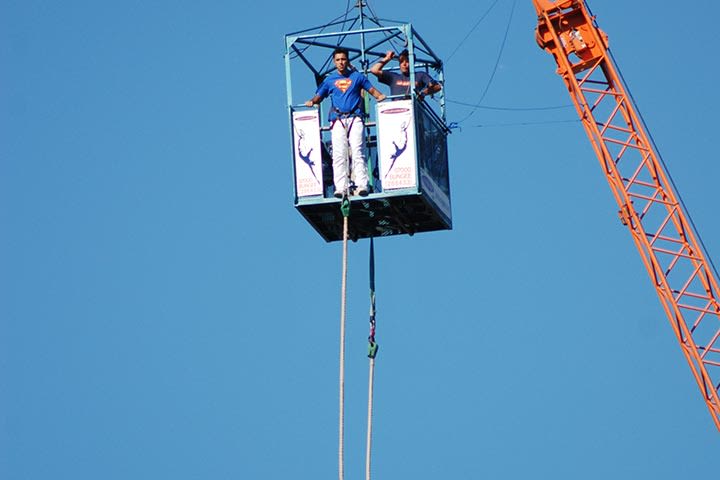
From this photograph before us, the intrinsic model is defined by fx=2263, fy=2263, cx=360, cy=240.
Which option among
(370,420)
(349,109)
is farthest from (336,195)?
(370,420)

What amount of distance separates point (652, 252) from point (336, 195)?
53.0ft

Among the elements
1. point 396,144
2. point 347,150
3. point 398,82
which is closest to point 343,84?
point 347,150

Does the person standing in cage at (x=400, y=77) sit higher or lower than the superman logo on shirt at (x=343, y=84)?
higher

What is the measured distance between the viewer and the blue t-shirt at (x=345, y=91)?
134ft

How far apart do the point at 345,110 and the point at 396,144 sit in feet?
3.64

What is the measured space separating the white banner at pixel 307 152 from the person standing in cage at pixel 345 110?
52cm

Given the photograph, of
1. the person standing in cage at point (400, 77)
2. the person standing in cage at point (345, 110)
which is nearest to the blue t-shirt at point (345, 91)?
the person standing in cage at point (345, 110)

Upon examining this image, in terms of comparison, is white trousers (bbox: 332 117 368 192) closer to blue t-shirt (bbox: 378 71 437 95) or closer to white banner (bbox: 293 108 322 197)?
white banner (bbox: 293 108 322 197)

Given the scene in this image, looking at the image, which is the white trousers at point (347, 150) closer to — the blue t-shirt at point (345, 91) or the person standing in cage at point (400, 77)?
the blue t-shirt at point (345, 91)

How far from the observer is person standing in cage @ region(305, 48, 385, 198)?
40.8 meters

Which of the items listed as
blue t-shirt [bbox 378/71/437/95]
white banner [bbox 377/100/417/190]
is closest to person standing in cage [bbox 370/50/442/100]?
blue t-shirt [bbox 378/71/437/95]

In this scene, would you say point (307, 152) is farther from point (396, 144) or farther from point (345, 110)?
point (396, 144)

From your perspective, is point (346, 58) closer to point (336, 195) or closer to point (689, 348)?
point (336, 195)

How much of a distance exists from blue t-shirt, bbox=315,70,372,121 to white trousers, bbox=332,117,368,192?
0.55 feet
